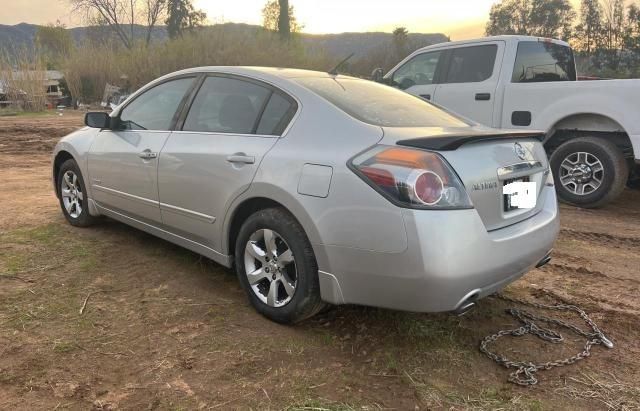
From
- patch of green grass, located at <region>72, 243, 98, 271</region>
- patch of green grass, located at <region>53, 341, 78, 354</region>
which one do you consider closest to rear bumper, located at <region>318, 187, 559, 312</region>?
patch of green grass, located at <region>53, 341, 78, 354</region>

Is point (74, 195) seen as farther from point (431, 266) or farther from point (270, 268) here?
point (431, 266)

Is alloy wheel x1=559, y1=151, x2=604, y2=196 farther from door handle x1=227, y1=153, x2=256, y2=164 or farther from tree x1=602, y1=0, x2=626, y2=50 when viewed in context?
tree x1=602, y1=0, x2=626, y2=50

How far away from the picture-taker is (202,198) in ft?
11.2

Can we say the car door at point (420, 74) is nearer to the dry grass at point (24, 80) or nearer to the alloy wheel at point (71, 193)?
the alloy wheel at point (71, 193)

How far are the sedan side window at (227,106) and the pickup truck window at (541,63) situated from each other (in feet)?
14.4

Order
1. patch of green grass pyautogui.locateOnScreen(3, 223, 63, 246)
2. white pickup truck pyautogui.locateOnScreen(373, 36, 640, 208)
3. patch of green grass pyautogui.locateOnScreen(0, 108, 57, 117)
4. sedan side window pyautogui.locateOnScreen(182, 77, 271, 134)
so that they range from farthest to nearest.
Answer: patch of green grass pyautogui.locateOnScreen(0, 108, 57, 117) → white pickup truck pyautogui.locateOnScreen(373, 36, 640, 208) → patch of green grass pyautogui.locateOnScreen(3, 223, 63, 246) → sedan side window pyautogui.locateOnScreen(182, 77, 271, 134)

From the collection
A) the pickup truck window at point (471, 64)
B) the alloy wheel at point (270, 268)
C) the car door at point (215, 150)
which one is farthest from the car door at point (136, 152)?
the pickup truck window at point (471, 64)

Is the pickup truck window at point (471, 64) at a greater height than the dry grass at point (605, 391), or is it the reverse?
the pickup truck window at point (471, 64)

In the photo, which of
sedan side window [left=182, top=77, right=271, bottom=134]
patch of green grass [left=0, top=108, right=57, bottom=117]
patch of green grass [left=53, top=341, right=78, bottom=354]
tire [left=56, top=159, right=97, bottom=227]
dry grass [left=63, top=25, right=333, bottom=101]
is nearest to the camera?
patch of green grass [left=53, top=341, right=78, bottom=354]

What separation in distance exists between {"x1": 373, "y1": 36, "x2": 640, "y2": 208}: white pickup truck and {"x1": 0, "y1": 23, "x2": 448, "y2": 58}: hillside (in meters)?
1.55

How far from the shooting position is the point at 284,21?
93.9ft

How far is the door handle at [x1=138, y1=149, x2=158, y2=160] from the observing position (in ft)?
12.5

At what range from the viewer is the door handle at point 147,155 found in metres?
3.81

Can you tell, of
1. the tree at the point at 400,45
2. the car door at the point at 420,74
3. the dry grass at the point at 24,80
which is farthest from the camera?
the tree at the point at 400,45
